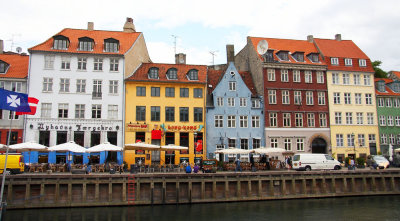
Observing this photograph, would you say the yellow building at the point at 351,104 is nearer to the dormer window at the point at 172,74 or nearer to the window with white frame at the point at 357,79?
the window with white frame at the point at 357,79

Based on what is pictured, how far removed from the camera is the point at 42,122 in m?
40.3

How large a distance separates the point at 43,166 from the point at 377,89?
4771 cm

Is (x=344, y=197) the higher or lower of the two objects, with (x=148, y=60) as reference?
lower

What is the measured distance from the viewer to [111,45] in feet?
144

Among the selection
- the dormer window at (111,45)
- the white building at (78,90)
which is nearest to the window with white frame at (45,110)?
the white building at (78,90)

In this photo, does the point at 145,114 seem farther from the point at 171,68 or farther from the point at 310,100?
the point at 310,100

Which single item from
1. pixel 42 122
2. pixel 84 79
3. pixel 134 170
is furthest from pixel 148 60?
pixel 134 170

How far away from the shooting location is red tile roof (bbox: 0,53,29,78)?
4162 centimetres

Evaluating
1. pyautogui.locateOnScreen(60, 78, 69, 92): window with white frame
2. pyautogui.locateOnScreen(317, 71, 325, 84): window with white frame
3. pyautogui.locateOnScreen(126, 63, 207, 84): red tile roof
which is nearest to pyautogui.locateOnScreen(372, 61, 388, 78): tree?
pyautogui.locateOnScreen(317, 71, 325, 84): window with white frame

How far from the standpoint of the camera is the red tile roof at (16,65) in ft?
137

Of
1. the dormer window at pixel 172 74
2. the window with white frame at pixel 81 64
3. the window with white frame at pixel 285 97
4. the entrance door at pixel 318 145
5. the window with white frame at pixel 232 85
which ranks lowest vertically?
the entrance door at pixel 318 145

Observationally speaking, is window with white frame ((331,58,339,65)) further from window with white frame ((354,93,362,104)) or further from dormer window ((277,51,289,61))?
dormer window ((277,51,289,61))

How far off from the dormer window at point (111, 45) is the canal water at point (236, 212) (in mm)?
22592

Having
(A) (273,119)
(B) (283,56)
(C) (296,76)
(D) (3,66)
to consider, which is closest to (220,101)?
(A) (273,119)
